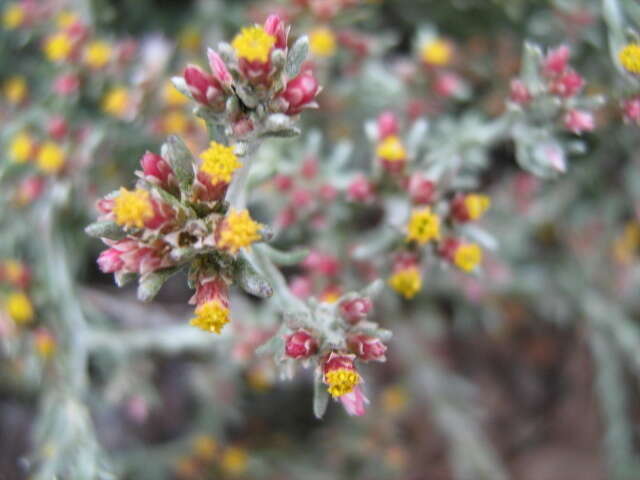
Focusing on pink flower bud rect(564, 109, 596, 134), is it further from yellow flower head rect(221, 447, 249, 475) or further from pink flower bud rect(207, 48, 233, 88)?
yellow flower head rect(221, 447, 249, 475)

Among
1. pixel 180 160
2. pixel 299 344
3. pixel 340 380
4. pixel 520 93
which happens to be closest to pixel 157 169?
pixel 180 160

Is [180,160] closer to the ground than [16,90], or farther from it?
closer to the ground

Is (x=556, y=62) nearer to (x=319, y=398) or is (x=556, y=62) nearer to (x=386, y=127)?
(x=386, y=127)

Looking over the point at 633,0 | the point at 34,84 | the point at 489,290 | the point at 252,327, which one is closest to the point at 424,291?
the point at 489,290

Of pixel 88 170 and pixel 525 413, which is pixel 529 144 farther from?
pixel 525 413

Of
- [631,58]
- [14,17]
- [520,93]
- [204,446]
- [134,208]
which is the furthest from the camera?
[204,446]

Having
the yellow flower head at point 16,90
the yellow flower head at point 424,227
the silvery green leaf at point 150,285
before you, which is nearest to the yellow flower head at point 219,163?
the silvery green leaf at point 150,285

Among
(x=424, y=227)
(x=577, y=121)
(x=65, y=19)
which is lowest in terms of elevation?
(x=424, y=227)

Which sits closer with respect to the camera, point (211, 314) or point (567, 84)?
point (211, 314)
